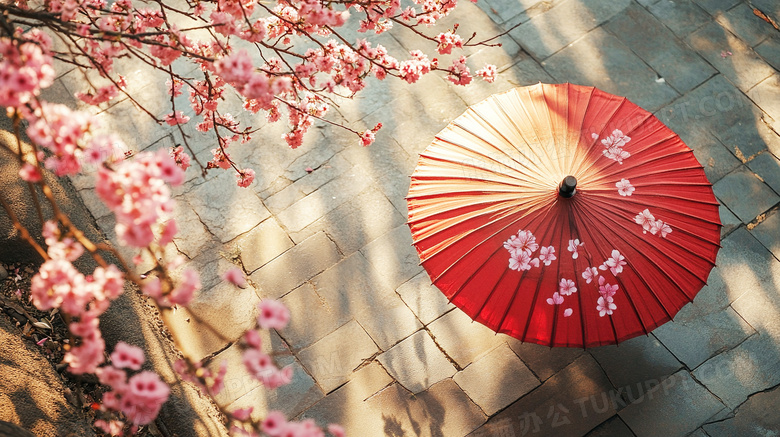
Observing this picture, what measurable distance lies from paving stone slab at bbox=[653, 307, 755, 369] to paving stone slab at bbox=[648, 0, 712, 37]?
314cm

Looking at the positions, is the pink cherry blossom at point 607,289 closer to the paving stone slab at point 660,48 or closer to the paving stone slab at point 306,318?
the paving stone slab at point 306,318

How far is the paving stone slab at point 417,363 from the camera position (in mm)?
4516

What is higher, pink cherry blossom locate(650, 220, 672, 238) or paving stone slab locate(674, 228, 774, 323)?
paving stone slab locate(674, 228, 774, 323)

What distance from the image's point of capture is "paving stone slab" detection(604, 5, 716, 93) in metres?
5.70

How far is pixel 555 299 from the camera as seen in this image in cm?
325

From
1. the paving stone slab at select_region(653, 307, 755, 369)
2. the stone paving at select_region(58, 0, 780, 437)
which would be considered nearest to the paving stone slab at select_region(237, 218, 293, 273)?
the stone paving at select_region(58, 0, 780, 437)

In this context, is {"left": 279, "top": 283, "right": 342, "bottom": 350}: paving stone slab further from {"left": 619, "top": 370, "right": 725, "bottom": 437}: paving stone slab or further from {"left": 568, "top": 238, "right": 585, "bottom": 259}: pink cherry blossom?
{"left": 619, "top": 370, "right": 725, "bottom": 437}: paving stone slab

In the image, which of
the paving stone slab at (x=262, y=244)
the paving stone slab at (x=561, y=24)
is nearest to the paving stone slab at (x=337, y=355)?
the paving stone slab at (x=262, y=244)

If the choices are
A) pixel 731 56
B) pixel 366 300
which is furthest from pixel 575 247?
pixel 731 56

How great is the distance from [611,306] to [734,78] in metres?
3.88

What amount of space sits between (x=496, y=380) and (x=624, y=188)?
1.99m

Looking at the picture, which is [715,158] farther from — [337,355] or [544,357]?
[337,355]

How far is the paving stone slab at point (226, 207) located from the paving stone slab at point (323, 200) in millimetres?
226


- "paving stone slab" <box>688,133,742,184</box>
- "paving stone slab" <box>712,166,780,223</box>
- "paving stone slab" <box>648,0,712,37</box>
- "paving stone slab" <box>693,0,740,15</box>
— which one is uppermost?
"paving stone slab" <box>693,0,740,15</box>
